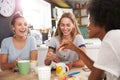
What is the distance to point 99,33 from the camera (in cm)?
103

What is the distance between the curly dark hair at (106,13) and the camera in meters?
0.91

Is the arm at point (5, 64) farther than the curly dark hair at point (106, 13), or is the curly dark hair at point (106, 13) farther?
the arm at point (5, 64)

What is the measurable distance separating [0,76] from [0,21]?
1567 millimetres

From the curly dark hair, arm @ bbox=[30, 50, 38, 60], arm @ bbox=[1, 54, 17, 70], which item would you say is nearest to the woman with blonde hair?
arm @ bbox=[30, 50, 38, 60]

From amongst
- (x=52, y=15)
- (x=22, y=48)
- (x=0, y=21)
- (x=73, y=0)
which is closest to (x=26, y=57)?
(x=22, y=48)

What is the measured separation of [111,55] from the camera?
83 centimetres

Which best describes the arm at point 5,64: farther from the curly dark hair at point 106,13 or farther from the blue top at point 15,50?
the curly dark hair at point 106,13

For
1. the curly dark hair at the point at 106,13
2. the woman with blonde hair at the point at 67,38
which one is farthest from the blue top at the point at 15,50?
the curly dark hair at the point at 106,13

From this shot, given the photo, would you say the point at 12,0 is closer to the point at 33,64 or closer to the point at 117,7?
the point at 33,64

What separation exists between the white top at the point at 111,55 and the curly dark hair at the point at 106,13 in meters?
0.09

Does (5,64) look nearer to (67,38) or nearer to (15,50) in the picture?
(15,50)

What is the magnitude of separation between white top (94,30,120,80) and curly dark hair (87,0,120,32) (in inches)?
3.4

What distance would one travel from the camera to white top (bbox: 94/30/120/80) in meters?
0.82

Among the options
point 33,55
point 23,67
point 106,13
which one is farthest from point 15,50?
point 106,13
